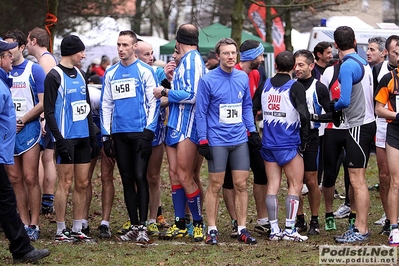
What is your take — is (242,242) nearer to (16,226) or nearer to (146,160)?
(146,160)

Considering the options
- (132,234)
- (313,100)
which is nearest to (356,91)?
(313,100)

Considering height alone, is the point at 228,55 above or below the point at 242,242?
above

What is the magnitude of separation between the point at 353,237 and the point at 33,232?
3.65 metres

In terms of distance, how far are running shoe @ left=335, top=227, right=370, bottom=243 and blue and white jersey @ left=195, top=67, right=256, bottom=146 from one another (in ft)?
5.09

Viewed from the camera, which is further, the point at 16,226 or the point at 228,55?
the point at 228,55

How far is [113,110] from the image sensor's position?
914 centimetres

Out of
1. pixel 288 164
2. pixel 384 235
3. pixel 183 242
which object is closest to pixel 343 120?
pixel 288 164

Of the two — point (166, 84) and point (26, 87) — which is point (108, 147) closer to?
point (166, 84)

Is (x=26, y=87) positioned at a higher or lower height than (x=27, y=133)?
higher

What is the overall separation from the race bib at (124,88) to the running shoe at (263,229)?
7.18 feet

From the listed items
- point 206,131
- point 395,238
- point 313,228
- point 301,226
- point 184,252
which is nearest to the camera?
point 184,252

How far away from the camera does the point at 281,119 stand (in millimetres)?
8891

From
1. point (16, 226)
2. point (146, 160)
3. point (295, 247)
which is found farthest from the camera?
point (146, 160)

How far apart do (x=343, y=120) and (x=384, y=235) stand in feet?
4.92
